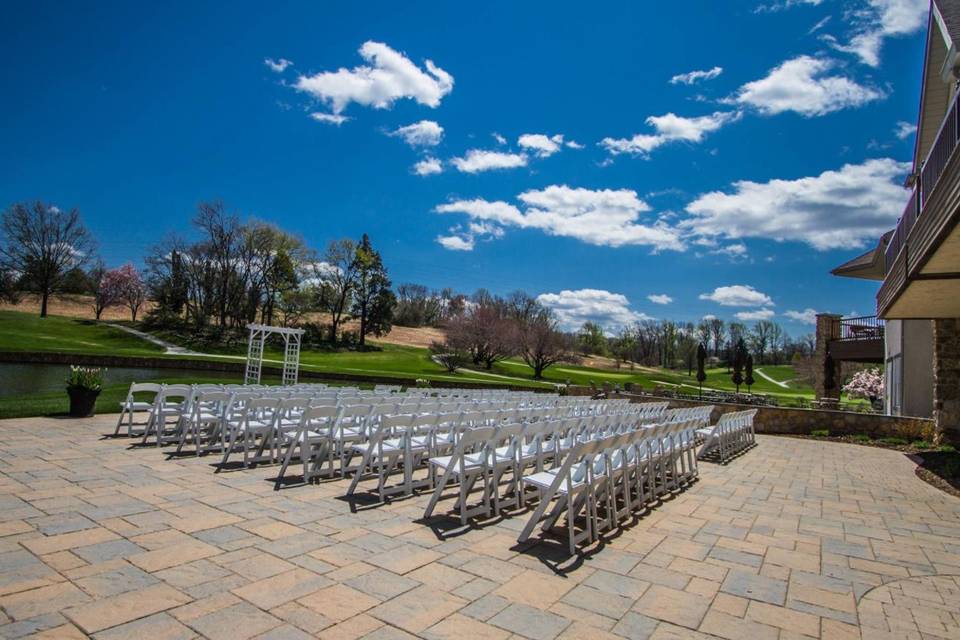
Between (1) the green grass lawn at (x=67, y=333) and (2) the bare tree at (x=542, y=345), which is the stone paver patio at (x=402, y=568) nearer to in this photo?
(1) the green grass lawn at (x=67, y=333)

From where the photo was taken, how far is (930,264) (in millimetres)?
7969

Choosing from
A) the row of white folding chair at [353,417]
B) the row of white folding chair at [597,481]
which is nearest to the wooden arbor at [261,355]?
the row of white folding chair at [353,417]

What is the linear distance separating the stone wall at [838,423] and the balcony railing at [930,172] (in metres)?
6.12

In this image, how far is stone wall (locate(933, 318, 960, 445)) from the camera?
12.8 metres

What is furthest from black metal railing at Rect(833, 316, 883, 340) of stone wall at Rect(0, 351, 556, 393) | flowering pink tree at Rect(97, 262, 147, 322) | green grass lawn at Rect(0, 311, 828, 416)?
flowering pink tree at Rect(97, 262, 147, 322)

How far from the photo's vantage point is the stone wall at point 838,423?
1427cm

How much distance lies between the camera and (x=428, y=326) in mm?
82938

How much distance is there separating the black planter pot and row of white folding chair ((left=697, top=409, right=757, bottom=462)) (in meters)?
11.0

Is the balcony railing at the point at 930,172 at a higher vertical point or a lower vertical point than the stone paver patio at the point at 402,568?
higher

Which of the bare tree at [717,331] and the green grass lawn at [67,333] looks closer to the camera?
the green grass lawn at [67,333]

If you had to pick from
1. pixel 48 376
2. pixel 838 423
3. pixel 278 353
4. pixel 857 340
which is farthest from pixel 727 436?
pixel 278 353

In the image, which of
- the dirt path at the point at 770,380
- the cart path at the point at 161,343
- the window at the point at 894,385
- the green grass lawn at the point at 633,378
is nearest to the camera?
the window at the point at 894,385

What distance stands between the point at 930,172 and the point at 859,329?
18152mm

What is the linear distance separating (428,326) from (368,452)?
7797 centimetres
